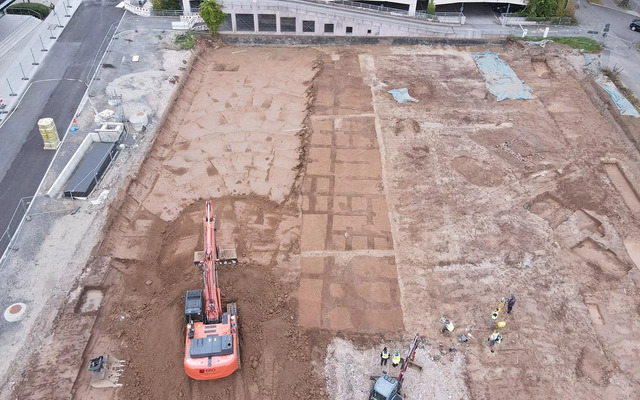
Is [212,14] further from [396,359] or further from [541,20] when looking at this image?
[396,359]

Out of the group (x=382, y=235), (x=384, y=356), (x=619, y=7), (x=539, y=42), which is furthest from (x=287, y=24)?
(x=619, y=7)

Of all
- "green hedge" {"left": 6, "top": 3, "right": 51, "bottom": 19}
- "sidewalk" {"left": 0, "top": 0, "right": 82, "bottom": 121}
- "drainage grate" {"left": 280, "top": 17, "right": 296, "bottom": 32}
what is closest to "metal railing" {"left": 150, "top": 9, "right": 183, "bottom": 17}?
"sidewalk" {"left": 0, "top": 0, "right": 82, "bottom": 121}

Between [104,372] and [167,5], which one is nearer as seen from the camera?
[104,372]

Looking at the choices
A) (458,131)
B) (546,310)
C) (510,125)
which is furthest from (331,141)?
(546,310)

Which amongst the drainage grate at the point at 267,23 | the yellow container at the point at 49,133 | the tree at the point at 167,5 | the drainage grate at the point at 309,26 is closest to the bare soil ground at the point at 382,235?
the yellow container at the point at 49,133

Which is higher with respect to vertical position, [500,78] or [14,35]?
[14,35]
